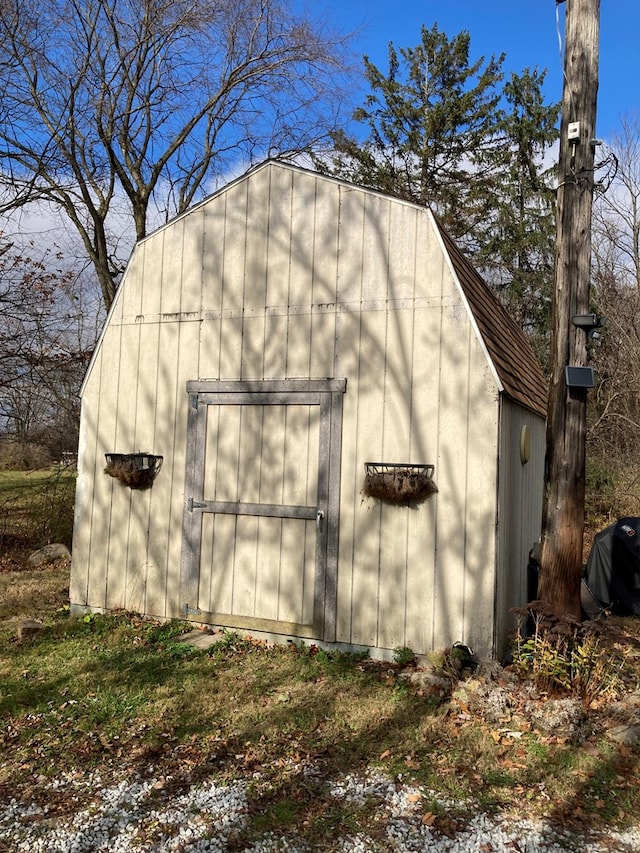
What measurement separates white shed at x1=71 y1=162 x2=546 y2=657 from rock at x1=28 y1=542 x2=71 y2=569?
11.7ft

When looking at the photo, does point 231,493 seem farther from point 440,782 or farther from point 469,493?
point 440,782

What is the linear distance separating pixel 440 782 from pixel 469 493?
2.16 metres

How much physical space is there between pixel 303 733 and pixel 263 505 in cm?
217

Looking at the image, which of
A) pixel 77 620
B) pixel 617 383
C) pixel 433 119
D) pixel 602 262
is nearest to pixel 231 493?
pixel 77 620

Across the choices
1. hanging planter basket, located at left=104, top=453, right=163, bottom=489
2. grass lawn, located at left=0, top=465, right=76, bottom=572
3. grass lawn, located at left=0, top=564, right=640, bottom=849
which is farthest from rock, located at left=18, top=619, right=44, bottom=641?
grass lawn, located at left=0, top=465, right=76, bottom=572

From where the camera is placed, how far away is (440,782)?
11.3 ft

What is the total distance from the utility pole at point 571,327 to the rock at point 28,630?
4.42 meters

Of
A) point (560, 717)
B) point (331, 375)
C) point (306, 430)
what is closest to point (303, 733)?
point (560, 717)

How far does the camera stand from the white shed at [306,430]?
5.14 meters

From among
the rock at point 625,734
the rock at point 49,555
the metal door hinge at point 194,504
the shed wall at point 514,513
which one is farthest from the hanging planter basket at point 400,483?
the rock at point 49,555

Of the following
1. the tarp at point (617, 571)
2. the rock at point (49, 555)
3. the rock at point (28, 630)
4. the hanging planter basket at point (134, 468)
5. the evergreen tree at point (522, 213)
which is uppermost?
the evergreen tree at point (522, 213)

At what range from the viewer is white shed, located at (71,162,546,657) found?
514cm

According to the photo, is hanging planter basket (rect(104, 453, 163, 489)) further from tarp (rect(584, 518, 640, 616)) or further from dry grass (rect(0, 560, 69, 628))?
tarp (rect(584, 518, 640, 616))

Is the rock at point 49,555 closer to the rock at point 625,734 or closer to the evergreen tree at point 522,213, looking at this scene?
the rock at point 625,734
